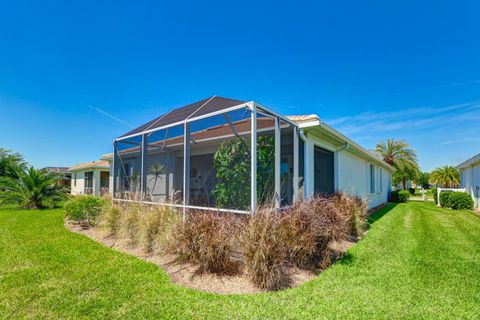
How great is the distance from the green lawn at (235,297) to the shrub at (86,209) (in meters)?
2.41

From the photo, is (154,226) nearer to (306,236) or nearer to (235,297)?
(235,297)

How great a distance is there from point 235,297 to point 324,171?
6.68 meters

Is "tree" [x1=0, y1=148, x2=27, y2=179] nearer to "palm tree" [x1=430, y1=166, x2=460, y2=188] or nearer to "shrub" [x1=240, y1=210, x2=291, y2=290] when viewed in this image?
"shrub" [x1=240, y1=210, x2=291, y2=290]

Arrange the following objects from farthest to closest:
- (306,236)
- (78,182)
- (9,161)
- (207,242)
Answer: (78,182) → (9,161) → (306,236) → (207,242)

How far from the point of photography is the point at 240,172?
5445 millimetres

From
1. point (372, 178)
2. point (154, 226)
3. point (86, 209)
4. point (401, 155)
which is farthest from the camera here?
point (401, 155)

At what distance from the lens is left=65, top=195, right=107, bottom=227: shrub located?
26.4 ft

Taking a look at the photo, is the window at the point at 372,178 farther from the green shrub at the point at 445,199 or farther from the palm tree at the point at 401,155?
the palm tree at the point at 401,155

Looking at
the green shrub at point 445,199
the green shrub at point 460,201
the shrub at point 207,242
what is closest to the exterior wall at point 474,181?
the green shrub at point 460,201

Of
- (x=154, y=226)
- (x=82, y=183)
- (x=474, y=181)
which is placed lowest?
(x=154, y=226)

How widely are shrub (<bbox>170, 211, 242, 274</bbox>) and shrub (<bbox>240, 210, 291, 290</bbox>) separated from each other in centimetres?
36

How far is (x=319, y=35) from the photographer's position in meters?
9.84

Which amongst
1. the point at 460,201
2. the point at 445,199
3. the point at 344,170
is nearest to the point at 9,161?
the point at 344,170

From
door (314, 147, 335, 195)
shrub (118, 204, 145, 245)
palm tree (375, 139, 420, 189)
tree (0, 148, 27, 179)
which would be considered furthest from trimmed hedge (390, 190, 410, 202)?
tree (0, 148, 27, 179)
